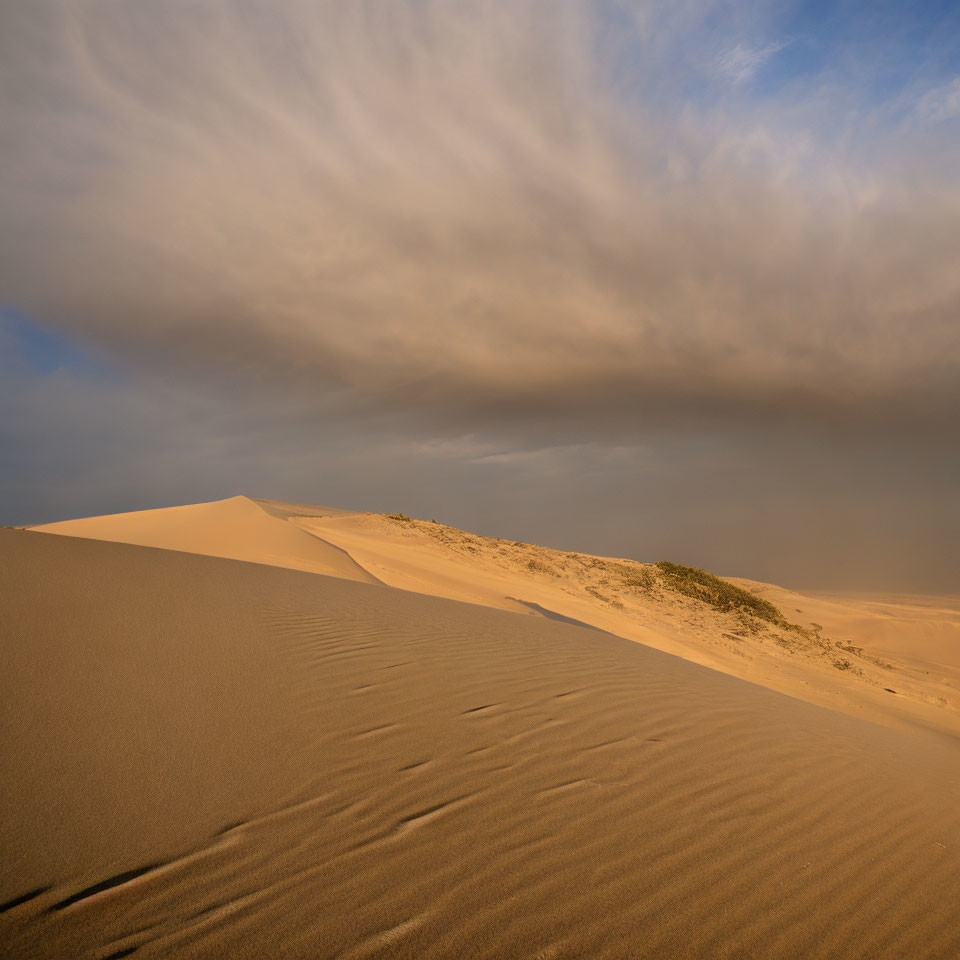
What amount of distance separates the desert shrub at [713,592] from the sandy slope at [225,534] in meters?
11.4

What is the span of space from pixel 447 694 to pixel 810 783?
2.77 m

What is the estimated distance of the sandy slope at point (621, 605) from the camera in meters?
11.7

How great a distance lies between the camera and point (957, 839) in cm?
367

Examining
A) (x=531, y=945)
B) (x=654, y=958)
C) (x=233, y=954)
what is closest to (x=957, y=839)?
(x=654, y=958)

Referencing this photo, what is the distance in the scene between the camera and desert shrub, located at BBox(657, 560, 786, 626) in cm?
1881

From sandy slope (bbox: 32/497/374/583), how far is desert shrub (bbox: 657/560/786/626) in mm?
11386

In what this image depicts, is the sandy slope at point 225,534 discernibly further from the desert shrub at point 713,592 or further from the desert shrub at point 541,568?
the desert shrub at point 713,592

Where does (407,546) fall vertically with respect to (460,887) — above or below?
above

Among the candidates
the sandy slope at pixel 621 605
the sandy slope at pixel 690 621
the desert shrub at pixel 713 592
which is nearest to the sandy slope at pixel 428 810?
the sandy slope at pixel 690 621

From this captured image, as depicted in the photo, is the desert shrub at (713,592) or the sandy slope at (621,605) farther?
the desert shrub at (713,592)

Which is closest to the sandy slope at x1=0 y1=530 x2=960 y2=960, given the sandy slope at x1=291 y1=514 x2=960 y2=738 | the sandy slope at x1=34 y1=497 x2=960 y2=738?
the sandy slope at x1=291 y1=514 x2=960 y2=738

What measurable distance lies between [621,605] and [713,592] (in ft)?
17.0

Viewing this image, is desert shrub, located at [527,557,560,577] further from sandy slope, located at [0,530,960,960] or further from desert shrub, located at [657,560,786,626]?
sandy slope, located at [0,530,960,960]

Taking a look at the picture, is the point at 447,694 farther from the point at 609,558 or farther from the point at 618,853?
the point at 609,558
